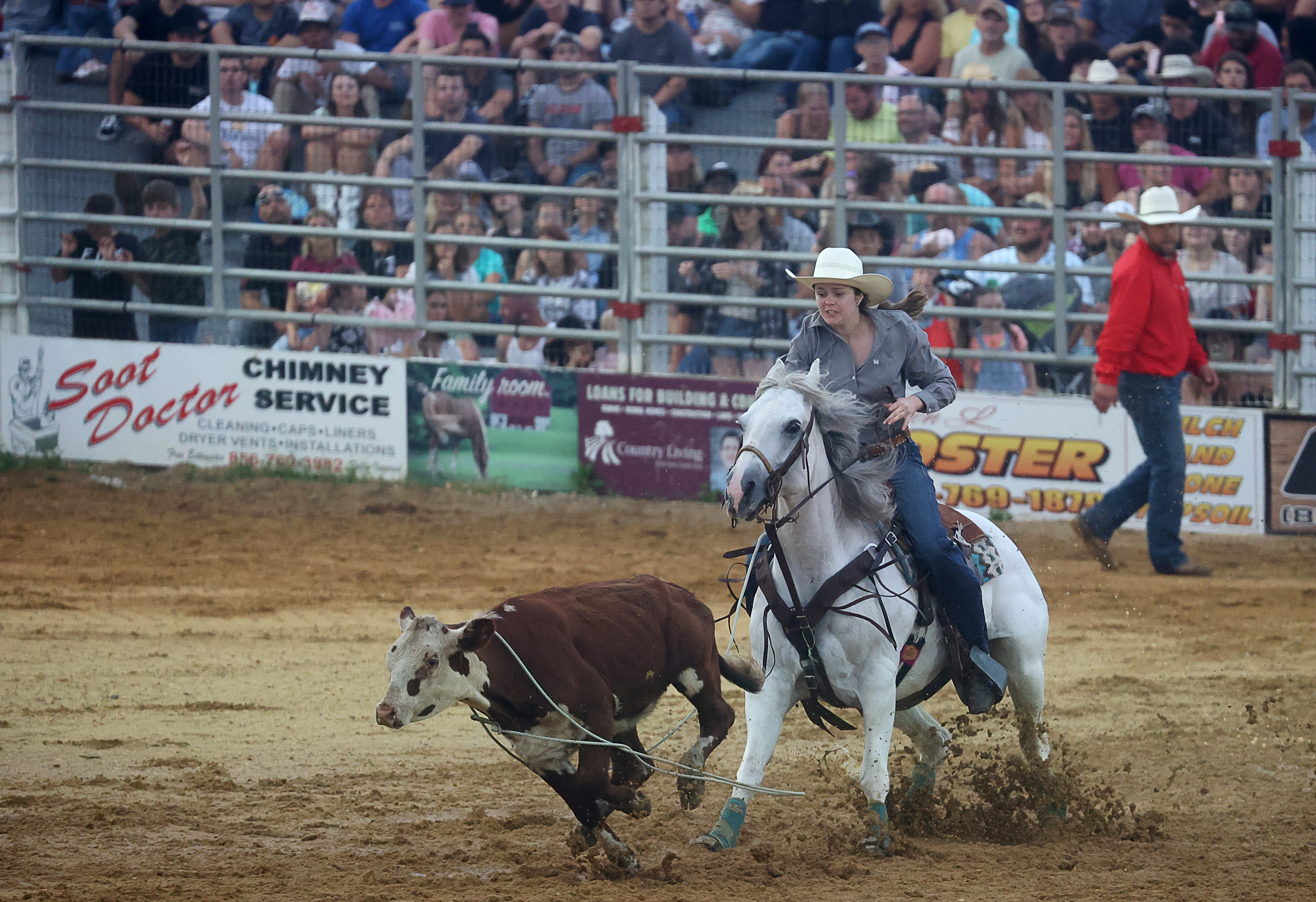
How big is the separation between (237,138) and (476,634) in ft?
32.3

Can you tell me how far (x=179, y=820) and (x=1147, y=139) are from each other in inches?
380

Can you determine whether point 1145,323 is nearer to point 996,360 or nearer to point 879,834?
point 996,360

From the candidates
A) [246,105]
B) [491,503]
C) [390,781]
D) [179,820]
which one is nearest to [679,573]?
[491,503]

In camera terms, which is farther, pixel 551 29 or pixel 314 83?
pixel 551 29

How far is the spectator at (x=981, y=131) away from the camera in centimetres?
1247

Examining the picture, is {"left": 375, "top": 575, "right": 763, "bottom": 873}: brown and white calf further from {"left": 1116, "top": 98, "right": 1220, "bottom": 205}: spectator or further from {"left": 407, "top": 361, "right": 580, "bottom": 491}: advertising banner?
{"left": 1116, "top": 98, "right": 1220, "bottom": 205}: spectator

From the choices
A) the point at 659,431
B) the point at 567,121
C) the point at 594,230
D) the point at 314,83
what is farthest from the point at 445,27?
the point at 659,431

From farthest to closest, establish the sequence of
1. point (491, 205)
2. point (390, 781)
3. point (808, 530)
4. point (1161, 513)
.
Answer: point (491, 205)
point (1161, 513)
point (390, 781)
point (808, 530)

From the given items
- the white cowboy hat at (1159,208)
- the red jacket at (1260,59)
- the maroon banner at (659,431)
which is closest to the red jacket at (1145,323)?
the white cowboy hat at (1159,208)

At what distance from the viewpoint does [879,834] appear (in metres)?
5.45

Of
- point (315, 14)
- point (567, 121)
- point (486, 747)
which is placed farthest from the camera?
point (315, 14)

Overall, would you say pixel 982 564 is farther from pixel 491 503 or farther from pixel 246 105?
pixel 246 105

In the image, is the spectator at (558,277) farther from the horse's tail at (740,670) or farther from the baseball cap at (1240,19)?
the horse's tail at (740,670)

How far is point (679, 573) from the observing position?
419 inches
